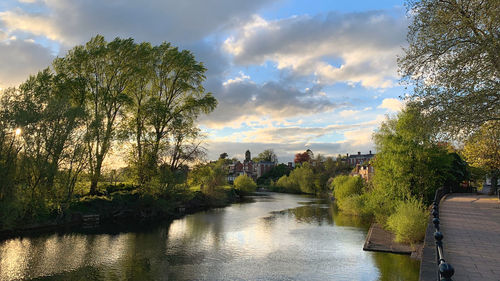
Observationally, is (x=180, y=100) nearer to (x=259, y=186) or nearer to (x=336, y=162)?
(x=336, y=162)

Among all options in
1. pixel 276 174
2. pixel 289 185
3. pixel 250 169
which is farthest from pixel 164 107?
pixel 250 169

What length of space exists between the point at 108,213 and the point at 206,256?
18.4 meters

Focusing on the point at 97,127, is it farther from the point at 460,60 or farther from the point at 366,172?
the point at 366,172

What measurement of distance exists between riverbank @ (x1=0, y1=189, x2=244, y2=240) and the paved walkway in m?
26.1

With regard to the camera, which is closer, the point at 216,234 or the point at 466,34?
the point at 466,34

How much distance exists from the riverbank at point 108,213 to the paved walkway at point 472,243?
2615 centimetres

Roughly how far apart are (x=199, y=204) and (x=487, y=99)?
4083 centimetres

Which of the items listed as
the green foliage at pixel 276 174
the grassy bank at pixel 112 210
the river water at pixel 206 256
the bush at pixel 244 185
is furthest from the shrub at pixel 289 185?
the river water at pixel 206 256

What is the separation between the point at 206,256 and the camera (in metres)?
18.9

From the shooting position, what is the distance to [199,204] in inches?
1929

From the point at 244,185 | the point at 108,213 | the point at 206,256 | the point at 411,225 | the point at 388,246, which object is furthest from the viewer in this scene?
the point at 244,185

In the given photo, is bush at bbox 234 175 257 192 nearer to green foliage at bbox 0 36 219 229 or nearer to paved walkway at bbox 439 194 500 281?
green foliage at bbox 0 36 219 229

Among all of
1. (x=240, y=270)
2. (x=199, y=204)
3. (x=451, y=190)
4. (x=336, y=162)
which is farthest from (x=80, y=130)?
(x=336, y=162)

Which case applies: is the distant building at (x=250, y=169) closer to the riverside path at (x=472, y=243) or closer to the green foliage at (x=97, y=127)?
the green foliage at (x=97, y=127)
